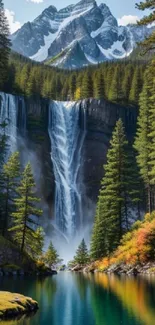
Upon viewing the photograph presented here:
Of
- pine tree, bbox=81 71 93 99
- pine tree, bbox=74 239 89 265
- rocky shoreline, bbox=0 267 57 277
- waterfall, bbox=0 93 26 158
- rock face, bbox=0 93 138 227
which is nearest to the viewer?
rocky shoreline, bbox=0 267 57 277

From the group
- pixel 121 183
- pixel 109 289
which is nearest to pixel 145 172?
pixel 121 183

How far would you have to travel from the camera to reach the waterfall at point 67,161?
6831 centimetres

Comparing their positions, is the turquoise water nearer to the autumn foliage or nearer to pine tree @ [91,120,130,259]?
the autumn foliage

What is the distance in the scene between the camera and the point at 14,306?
637 inches

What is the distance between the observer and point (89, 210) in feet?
234

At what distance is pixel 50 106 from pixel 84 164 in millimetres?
14516

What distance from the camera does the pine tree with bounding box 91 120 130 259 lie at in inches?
1750

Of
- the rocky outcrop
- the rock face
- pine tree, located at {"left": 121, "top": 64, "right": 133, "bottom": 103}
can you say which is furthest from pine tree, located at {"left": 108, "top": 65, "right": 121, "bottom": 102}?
the rocky outcrop

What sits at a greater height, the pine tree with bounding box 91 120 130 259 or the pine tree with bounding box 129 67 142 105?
the pine tree with bounding box 129 67 142 105

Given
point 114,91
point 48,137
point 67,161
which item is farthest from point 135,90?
point 67,161

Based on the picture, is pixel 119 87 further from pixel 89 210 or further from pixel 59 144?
pixel 89 210

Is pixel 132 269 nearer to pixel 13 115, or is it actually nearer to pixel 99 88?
pixel 13 115

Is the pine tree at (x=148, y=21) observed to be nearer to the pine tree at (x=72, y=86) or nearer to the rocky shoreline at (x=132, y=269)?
the rocky shoreline at (x=132, y=269)

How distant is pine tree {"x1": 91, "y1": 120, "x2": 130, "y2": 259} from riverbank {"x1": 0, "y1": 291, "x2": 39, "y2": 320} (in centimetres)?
2657
